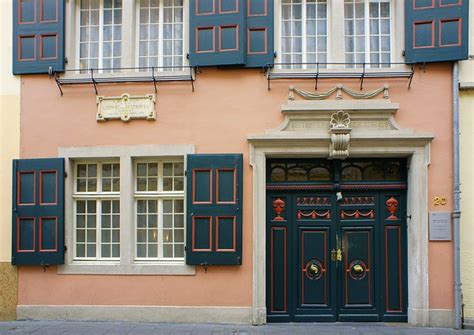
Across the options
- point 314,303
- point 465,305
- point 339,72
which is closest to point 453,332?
point 465,305

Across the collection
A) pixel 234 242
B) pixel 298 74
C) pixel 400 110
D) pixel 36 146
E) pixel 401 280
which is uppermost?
pixel 298 74

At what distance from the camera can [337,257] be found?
8.77 meters

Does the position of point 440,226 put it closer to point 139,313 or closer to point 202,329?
point 202,329

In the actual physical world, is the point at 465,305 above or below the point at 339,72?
Answer: below

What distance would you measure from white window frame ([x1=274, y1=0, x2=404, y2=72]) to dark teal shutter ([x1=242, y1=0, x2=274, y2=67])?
235 millimetres

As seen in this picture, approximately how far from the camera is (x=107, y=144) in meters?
8.84

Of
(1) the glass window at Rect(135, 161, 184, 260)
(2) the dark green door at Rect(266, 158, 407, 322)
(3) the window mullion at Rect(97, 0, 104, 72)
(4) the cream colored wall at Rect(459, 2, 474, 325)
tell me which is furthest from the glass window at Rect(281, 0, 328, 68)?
(3) the window mullion at Rect(97, 0, 104, 72)

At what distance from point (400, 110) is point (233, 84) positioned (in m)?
2.85

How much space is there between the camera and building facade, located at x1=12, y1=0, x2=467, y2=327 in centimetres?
846

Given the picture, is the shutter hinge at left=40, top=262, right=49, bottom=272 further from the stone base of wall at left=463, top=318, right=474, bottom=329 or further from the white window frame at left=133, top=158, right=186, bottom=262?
the stone base of wall at left=463, top=318, right=474, bottom=329

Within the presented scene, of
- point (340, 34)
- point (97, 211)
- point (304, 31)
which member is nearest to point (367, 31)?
point (340, 34)

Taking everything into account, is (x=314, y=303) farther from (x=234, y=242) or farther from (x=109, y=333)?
(x=109, y=333)

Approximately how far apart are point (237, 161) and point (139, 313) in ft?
10.1

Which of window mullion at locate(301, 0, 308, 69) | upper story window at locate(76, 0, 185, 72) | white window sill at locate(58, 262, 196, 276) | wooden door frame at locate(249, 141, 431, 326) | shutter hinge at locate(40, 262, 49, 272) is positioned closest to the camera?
wooden door frame at locate(249, 141, 431, 326)
